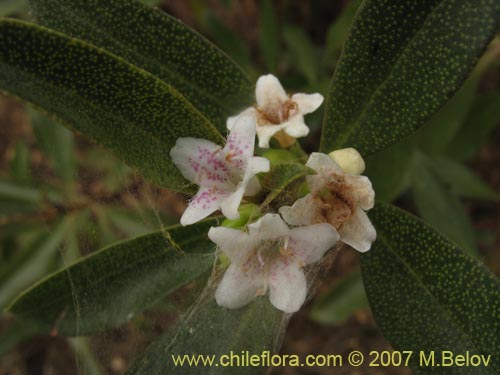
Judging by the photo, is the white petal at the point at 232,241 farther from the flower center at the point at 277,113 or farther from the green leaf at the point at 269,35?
the green leaf at the point at 269,35

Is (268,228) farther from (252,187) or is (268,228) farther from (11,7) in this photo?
(11,7)

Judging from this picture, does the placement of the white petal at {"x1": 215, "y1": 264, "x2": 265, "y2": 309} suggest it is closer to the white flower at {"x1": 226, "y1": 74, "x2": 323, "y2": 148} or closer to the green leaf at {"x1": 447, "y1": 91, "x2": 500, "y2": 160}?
the white flower at {"x1": 226, "y1": 74, "x2": 323, "y2": 148}

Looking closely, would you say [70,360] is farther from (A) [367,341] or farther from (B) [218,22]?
(B) [218,22]

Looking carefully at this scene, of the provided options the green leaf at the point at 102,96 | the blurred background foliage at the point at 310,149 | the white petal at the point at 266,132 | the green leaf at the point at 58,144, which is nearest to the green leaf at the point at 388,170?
the blurred background foliage at the point at 310,149

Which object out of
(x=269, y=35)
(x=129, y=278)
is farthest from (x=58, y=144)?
(x=129, y=278)

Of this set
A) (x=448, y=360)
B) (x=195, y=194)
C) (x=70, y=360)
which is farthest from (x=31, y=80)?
(x=70, y=360)

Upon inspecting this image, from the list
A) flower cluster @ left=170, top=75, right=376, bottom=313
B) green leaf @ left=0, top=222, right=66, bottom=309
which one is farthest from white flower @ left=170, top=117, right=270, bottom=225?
green leaf @ left=0, top=222, right=66, bottom=309

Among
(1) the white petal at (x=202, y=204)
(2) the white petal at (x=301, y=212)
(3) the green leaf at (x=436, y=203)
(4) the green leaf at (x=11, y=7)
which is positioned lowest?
(4) the green leaf at (x=11, y=7)
